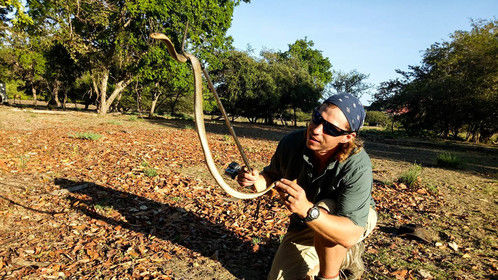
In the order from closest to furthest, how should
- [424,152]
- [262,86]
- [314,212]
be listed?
[314,212], [424,152], [262,86]

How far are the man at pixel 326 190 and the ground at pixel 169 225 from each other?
1.87ft

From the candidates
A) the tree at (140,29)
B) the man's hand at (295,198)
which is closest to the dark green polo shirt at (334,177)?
the man's hand at (295,198)

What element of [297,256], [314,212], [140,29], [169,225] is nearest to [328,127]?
[314,212]

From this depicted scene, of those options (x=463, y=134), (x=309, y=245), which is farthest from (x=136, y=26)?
(x=463, y=134)

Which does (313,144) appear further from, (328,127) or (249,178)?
(249,178)

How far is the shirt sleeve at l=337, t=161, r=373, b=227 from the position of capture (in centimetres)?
203

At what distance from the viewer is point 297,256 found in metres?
2.50

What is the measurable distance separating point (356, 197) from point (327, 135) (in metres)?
0.55

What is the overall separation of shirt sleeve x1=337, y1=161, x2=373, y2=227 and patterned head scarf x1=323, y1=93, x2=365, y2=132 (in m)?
0.39

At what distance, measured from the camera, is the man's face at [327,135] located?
6.92 feet

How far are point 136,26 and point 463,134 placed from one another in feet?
116

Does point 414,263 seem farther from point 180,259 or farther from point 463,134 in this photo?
point 463,134

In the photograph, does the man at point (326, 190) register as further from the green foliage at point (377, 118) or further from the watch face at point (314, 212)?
the green foliage at point (377, 118)

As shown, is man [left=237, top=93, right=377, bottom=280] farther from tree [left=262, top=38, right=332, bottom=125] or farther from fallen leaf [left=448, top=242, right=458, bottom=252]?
tree [left=262, top=38, right=332, bottom=125]
